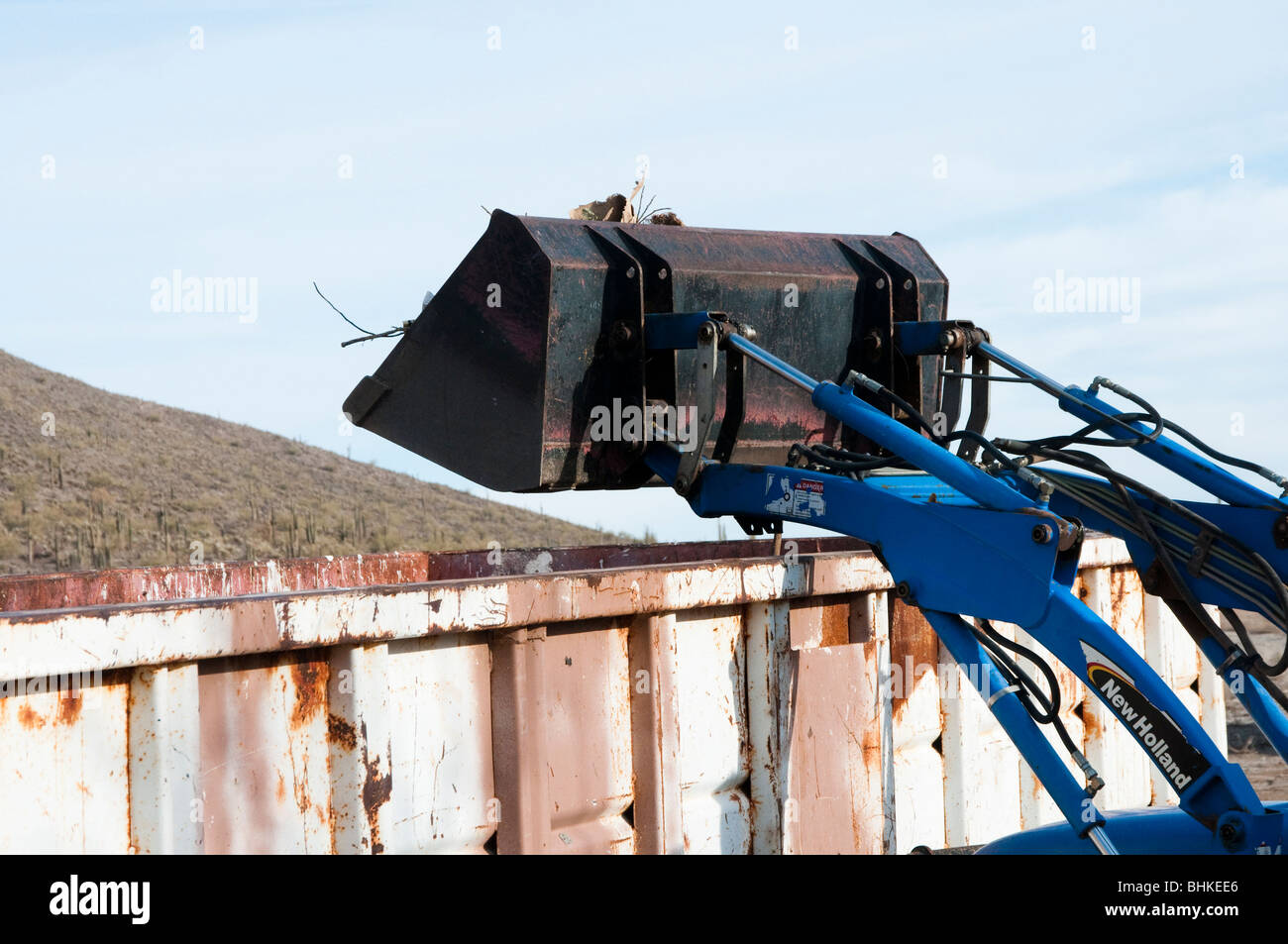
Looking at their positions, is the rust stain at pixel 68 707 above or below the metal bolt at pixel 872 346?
below

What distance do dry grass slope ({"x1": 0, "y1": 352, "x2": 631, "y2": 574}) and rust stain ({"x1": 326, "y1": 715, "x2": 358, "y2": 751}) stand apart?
1332 cm

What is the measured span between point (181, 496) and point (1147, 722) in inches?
698

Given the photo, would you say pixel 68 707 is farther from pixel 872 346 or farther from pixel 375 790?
pixel 872 346

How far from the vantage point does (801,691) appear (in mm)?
4023

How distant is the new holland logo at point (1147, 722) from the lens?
126 inches

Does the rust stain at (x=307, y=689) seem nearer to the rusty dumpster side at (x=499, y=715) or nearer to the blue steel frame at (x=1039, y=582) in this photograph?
the rusty dumpster side at (x=499, y=715)

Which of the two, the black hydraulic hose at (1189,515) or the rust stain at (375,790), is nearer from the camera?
the rust stain at (375,790)

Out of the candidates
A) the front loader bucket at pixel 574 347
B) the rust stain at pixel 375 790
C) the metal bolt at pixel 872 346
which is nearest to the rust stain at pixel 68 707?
the rust stain at pixel 375 790

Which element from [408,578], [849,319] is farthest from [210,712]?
[849,319]

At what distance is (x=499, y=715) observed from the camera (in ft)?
11.0

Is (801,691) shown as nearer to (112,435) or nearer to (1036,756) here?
(1036,756)

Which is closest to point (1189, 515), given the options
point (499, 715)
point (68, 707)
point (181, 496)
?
point (499, 715)

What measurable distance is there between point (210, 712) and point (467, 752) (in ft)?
2.01

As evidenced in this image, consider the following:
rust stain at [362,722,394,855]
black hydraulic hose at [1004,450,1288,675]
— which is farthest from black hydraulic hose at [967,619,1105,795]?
rust stain at [362,722,394,855]
